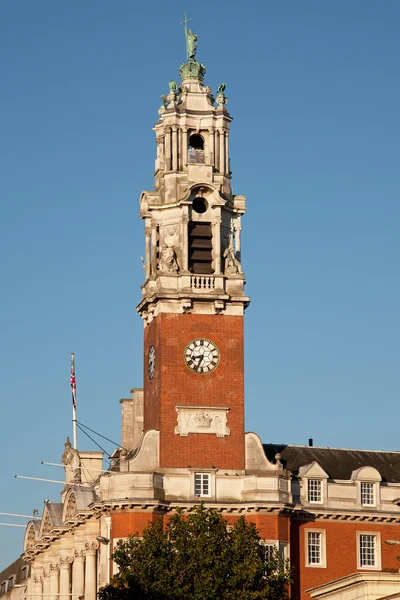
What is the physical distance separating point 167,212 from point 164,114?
6615mm

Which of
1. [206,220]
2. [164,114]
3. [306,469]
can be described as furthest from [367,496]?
[164,114]

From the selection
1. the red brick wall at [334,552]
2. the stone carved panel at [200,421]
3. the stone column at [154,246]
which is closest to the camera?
the stone carved panel at [200,421]

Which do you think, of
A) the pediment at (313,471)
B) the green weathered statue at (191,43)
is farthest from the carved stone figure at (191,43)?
the pediment at (313,471)

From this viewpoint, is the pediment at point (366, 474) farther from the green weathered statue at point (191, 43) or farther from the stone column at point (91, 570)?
the green weathered statue at point (191, 43)

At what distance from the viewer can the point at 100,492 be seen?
361 ft

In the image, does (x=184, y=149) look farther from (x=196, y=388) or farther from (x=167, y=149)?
(x=196, y=388)

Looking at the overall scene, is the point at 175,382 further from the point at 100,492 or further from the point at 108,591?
the point at 108,591

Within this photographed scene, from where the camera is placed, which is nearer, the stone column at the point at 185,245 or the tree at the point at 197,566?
the tree at the point at 197,566

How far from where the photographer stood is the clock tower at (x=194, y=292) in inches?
4313

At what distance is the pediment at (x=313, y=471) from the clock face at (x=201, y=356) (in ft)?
28.4

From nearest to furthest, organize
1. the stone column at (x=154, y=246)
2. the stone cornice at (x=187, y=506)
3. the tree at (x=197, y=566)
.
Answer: the tree at (x=197, y=566) < the stone cornice at (x=187, y=506) < the stone column at (x=154, y=246)

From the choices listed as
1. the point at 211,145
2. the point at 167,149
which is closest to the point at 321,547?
the point at 211,145

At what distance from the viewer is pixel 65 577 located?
399 ft

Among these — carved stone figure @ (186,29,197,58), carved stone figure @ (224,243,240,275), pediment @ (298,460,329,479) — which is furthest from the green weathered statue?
pediment @ (298,460,329,479)
